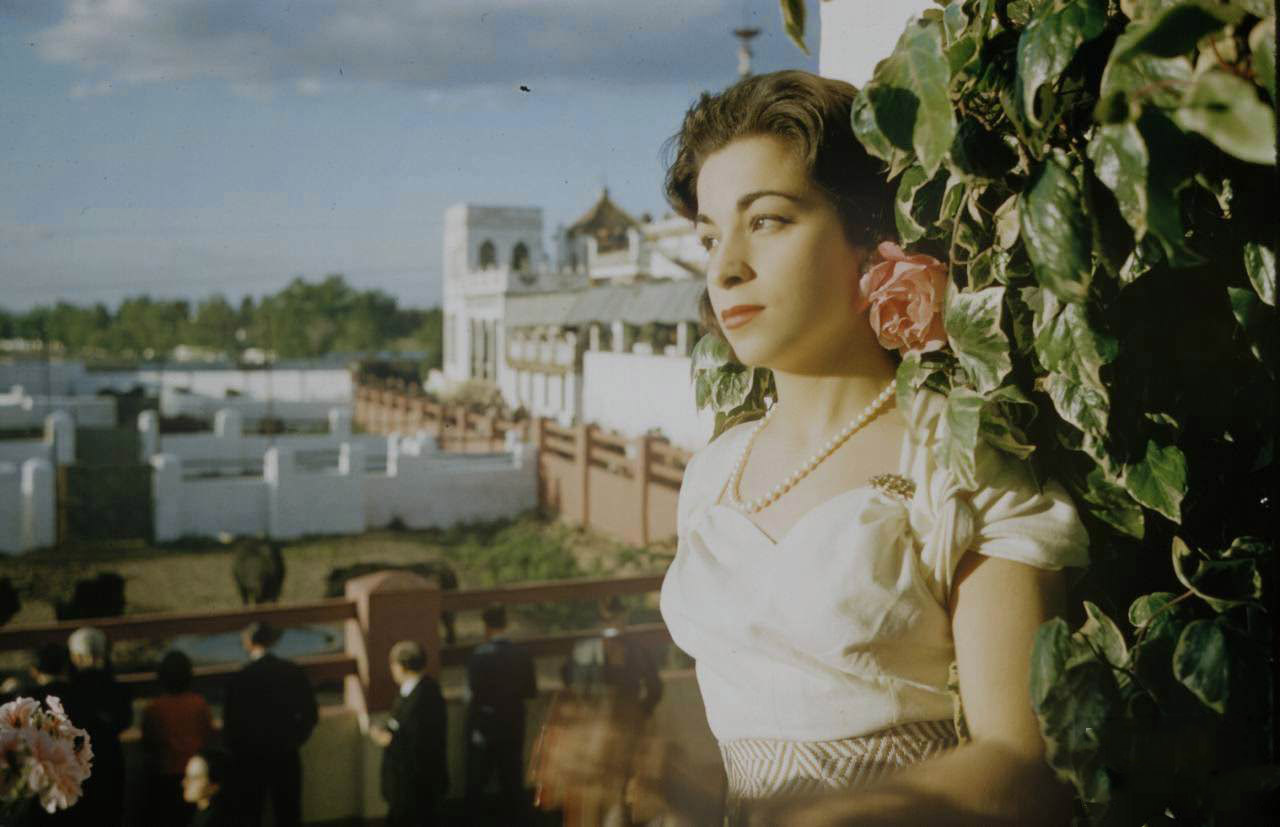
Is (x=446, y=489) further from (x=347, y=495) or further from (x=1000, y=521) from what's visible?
(x=1000, y=521)

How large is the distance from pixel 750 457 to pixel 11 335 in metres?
56.9

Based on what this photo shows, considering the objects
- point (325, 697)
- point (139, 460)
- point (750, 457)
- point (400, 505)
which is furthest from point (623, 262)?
point (750, 457)

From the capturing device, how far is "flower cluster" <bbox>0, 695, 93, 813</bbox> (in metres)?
1.53

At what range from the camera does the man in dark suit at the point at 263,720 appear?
4098mm

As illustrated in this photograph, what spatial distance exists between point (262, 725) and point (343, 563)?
7.71 meters

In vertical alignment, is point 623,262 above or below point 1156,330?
above

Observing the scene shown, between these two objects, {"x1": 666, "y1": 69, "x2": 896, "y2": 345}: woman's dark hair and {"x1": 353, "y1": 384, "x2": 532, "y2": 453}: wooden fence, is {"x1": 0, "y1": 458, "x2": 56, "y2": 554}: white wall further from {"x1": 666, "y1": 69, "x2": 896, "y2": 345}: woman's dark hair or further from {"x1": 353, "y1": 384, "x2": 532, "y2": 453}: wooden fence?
{"x1": 666, "y1": 69, "x2": 896, "y2": 345}: woman's dark hair

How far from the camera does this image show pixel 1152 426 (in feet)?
3.10

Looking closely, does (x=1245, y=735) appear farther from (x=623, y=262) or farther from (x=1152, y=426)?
(x=623, y=262)

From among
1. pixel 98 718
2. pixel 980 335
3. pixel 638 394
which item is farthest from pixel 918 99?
pixel 638 394

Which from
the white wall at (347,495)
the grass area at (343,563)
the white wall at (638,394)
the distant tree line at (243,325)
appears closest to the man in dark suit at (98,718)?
the grass area at (343,563)

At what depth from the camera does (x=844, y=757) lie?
1.07 meters

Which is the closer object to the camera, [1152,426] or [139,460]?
[1152,426]

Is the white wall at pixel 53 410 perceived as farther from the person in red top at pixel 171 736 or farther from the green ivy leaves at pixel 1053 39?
the green ivy leaves at pixel 1053 39
